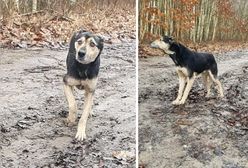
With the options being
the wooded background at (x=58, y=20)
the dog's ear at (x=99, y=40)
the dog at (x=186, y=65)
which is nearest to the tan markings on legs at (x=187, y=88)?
the dog at (x=186, y=65)

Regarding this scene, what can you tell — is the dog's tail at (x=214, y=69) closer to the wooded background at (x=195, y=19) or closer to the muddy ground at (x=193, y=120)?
the muddy ground at (x=193, y=120)

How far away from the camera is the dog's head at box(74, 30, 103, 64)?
2291 mm

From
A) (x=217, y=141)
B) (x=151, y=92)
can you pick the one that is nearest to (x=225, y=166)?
(x=217, y=141)

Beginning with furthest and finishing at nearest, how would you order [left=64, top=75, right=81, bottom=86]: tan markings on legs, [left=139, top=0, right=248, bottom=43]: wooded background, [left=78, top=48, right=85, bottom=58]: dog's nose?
[left=139, top=0, right=248, bottom=43]: wooded background, [left=64, top=75, right=81, bottom=86]: tan markings on legs, [left=78, top=48, right=85, bottom=58]: dog's nose

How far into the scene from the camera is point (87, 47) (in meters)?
2.30

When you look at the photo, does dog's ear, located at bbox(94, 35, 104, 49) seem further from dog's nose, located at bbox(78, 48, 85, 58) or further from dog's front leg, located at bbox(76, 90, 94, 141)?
dog's front leg, located at bbox(76, 90, 94, 141)

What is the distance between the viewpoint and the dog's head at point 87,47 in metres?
2.29

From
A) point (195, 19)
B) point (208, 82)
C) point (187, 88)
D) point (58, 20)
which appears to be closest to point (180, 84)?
point (187, 88)

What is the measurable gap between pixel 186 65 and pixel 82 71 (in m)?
0.54

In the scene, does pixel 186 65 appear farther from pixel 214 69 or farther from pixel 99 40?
pixel 99 40

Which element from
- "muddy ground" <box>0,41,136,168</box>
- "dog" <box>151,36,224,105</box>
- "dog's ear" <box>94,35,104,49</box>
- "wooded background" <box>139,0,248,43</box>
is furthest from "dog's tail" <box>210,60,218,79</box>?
"dog's ear" <box>94,35,104,49</box>

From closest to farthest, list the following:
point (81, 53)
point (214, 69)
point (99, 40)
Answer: point (81, 53)
point (99, 40)
point (214, 69)

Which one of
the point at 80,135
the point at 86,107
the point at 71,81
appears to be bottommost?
the point at 80,135

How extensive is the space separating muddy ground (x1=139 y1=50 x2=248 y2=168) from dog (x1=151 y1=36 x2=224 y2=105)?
0.09 feet
